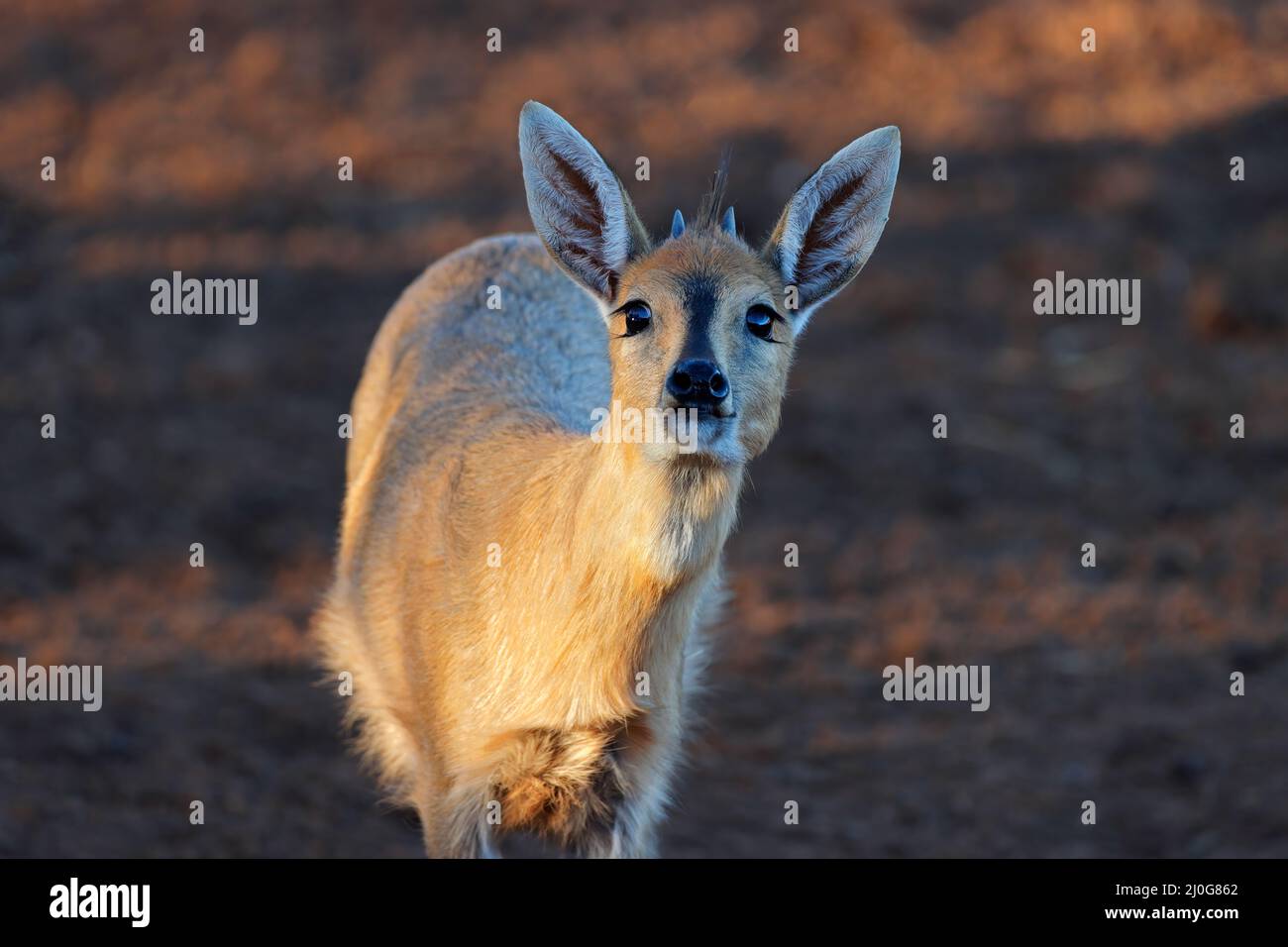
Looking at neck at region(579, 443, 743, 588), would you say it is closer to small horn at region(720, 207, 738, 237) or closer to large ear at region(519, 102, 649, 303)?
large ear at region(519, 102, 649, 303)

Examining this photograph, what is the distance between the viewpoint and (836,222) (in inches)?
229

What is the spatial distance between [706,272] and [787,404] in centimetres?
631

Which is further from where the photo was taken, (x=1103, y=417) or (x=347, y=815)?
(x=1103, y=417)

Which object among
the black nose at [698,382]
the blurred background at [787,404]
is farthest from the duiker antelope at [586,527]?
the blurred background at [787,404]

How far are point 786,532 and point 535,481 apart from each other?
4.65 m

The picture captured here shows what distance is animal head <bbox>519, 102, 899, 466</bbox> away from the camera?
5.09m

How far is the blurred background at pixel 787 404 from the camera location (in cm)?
782

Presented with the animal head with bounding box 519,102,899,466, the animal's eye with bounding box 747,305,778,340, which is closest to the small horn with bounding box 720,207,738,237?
the animal head with bounding box 519,102,899,466

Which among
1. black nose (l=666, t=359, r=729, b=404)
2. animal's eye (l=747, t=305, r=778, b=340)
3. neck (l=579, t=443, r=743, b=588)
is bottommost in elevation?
neck (l=579, t=443, r=743, b=588)

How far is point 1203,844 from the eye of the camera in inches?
284

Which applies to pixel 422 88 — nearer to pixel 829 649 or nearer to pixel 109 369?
pixel 109 369

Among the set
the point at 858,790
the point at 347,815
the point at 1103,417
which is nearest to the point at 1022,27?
the point at 1103,417

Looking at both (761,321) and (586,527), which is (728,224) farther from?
(586,527)

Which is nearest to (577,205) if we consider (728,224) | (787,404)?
(728,224)
